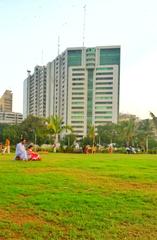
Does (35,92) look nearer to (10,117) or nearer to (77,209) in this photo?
(10,117)

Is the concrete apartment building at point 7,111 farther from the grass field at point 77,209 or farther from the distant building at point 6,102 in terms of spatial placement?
the grass field at point 77,209

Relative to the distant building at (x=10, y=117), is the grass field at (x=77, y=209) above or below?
below

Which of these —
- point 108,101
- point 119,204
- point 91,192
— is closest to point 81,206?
point 119,204

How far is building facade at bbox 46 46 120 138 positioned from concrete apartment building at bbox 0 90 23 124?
28.9 meters

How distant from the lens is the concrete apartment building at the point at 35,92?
150650 millimetres

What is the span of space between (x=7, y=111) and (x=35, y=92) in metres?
25.6

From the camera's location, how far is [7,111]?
6919 inches

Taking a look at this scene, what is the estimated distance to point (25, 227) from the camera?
21.0ft

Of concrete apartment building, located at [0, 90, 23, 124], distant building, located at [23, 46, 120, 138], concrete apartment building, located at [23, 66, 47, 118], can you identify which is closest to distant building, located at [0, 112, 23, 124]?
concrete apartment building, located at [0, 90, 23, 124]

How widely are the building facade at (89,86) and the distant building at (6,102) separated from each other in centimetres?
4171

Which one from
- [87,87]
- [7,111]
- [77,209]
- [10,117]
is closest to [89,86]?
[87,87]

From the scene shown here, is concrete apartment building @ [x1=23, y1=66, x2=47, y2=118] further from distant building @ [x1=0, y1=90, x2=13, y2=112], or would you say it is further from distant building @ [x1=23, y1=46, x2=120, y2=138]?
distant building @ [x1=0, y1=90, x2=13, y2=112]

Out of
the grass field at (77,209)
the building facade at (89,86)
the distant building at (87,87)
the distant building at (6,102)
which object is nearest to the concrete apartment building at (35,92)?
the distant building at (87,87)

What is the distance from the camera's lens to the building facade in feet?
465
